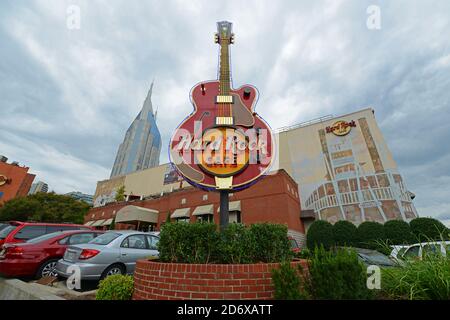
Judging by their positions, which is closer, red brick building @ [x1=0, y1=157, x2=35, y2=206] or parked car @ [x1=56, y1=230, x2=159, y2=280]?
parked car @ [x1=56, y1=230, x2=159, y2=280]

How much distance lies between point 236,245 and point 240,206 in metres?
18.3

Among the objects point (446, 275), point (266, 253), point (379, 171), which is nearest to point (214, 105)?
point (266, 253)

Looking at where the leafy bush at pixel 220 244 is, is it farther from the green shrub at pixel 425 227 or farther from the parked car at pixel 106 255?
the green shrub at pixel 425 227

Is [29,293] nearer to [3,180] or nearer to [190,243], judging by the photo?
[190,243]

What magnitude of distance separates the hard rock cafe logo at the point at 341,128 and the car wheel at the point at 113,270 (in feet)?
89.2

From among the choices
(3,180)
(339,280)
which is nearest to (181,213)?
Result: (339,280)

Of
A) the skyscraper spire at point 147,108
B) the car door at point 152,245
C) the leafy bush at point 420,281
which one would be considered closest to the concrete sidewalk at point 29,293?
the car door at point 152,245

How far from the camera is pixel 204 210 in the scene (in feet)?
75.1

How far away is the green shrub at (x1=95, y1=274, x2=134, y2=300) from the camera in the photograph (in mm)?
3420

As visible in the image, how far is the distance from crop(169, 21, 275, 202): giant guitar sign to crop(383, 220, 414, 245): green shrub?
14.8m

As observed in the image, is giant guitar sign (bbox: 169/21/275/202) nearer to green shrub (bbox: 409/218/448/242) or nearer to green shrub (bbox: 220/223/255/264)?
green shrub (bbox: 220/223/255/264)

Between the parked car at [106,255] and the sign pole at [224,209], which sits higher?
the sign pole at [224,209]

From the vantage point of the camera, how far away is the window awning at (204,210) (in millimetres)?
22562

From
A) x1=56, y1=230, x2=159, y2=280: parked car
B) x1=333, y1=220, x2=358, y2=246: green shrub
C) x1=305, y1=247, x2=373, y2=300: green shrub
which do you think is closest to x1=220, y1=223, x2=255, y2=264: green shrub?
x1=305, y1=247, x2=373, y2=300: green shrub
